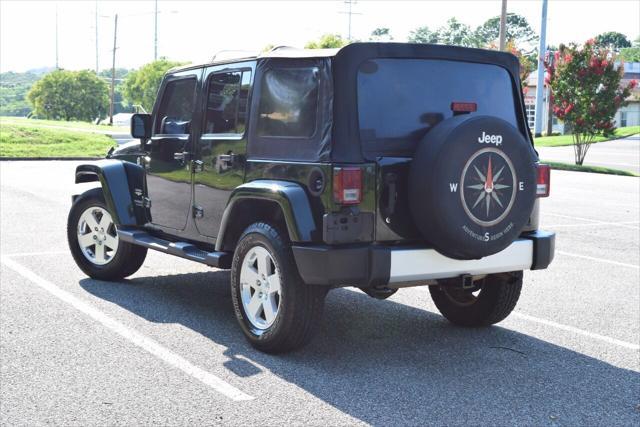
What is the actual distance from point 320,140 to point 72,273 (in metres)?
3.87

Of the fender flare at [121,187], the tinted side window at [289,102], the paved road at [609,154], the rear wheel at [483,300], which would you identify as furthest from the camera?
the paved road at [609,154]

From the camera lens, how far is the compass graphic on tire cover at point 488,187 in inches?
192

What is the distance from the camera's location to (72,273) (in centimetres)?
791

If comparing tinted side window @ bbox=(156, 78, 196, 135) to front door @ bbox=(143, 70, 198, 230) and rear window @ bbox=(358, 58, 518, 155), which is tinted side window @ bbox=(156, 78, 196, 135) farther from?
rear window @ bbox=(358, 58, 518, 155)

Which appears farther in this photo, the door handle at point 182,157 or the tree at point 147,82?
the tree at point 147,82

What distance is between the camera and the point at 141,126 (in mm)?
6957

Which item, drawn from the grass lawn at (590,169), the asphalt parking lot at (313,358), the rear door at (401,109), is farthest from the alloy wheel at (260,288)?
the grass lawn at (590,169)

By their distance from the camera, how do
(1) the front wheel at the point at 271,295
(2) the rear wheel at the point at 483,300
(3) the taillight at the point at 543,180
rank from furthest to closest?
(2) the rear wheel at the point at 483,300 → (3) the taillight at the point at 543,180 → (1) the front wheel at the point at 271,295

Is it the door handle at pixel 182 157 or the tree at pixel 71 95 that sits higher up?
the tree at pixel 71 95

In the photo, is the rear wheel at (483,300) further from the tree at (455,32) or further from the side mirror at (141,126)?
the tree at (455,32)

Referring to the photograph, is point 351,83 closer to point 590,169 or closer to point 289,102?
point 289,102

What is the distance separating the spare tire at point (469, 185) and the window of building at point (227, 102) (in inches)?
57.0

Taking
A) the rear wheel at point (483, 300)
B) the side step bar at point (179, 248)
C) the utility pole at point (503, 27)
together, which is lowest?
the rear wheel at point (483, 300)

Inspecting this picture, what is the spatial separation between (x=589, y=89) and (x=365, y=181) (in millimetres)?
26515
